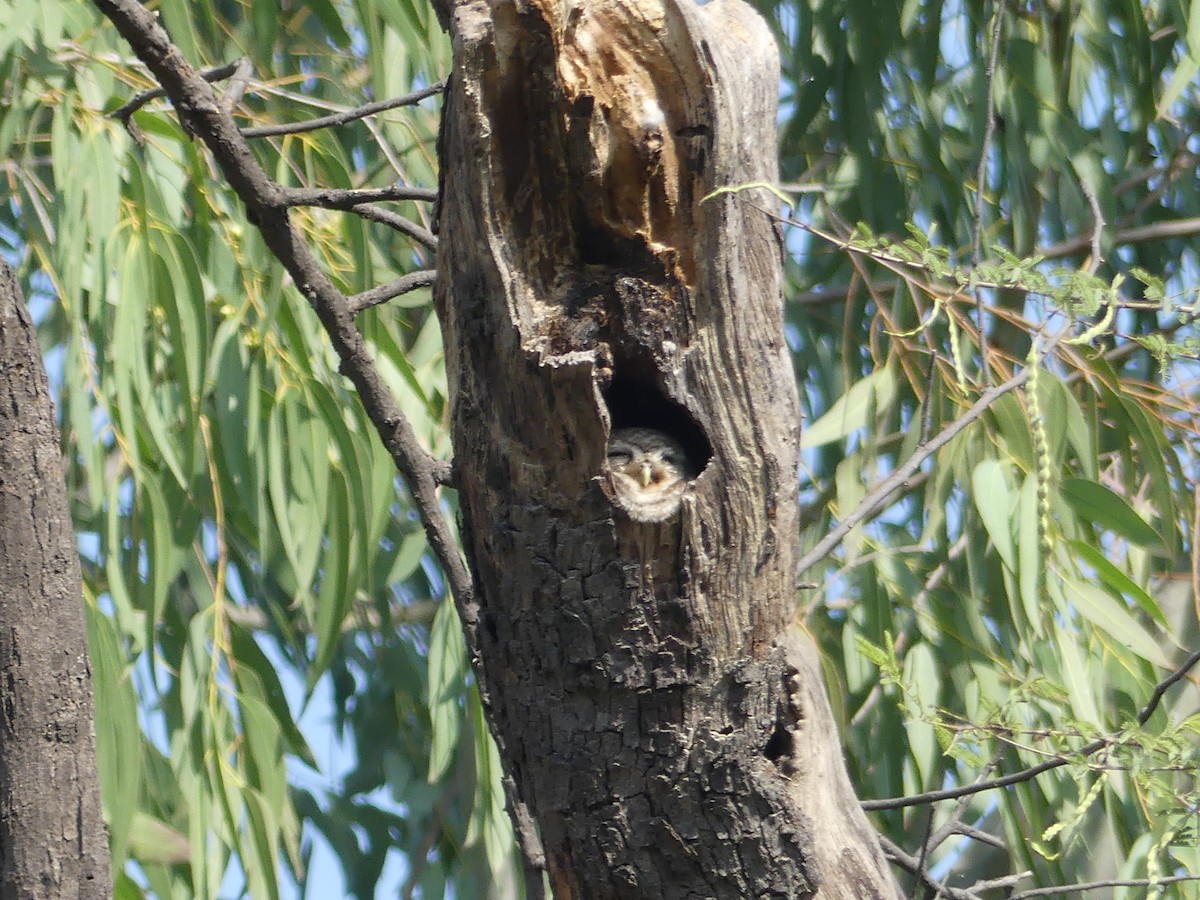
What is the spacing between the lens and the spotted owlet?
88cm

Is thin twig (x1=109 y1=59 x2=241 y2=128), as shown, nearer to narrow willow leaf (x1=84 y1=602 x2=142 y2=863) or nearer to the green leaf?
narrow willow leaf (x1=84 y1=602 x2=142 y2=863)

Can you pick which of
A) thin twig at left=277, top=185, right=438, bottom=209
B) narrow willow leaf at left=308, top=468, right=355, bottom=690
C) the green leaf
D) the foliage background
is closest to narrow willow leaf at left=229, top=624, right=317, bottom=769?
the foliage background

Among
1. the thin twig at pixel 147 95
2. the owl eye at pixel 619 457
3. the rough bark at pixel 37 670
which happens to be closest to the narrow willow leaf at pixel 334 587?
the thin twig at pixel 147 95

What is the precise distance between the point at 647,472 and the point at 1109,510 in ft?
4.01

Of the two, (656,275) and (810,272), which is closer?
(656,275)

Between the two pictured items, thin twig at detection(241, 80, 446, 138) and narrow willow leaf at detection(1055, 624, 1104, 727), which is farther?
narrow willow leaf at detection(1055, 624, 1104, 727)

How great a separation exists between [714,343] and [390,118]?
1683 millimetres

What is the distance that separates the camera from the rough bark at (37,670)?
3.59 ft

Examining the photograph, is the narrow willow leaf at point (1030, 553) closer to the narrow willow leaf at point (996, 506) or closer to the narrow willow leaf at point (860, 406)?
the narrow willow leaf at point (996, 506)

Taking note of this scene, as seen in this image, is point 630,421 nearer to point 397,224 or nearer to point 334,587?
point 397,224

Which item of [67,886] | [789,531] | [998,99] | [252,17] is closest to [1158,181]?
[998,99]

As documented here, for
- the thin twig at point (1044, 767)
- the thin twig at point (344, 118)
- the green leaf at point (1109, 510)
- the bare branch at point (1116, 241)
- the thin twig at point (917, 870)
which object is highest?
the thin twig at point (344, 118)

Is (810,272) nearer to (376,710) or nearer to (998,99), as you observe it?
(998,99)

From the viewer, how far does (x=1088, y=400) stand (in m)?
2.38
